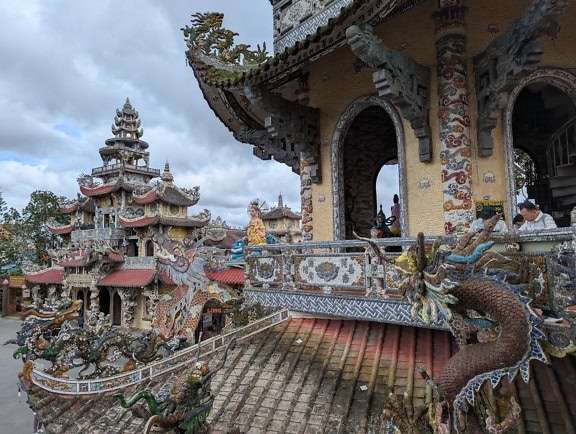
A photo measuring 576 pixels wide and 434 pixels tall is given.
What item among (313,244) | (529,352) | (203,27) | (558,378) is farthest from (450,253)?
(203,27)

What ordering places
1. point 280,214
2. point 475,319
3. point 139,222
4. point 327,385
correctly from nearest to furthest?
point 475,319 < point 327,385 < point 139,222 < point 280,214

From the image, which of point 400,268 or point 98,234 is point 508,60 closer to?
point 400,268

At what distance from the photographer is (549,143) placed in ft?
28.5

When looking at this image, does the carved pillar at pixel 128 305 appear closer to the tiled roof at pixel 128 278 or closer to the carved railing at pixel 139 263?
the tiled roof at pixel 128 278

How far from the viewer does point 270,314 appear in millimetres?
6941

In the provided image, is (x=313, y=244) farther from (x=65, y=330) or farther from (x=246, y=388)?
(x=65, y=330)

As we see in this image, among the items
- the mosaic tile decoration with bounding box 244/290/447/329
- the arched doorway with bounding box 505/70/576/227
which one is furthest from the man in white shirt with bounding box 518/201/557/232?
the arched doorway with bounding box 505/70/576/227

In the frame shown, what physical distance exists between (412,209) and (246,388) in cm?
385

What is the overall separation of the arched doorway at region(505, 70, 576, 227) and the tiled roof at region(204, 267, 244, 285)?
37.5 feet

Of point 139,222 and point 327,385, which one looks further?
point 139,222

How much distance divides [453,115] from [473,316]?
3763 mm

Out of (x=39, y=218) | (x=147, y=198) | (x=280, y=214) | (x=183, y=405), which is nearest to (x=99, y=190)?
(x=147, y=198)

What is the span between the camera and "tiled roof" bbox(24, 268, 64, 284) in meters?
33.1

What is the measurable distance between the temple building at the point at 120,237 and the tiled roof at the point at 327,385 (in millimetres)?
19302
